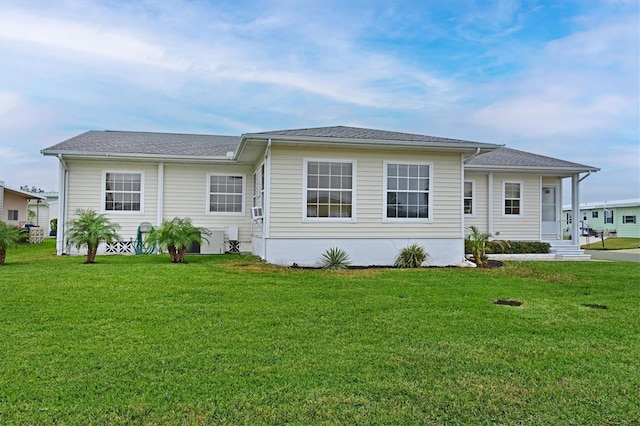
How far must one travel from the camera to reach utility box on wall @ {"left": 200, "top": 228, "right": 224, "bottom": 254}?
14.2m

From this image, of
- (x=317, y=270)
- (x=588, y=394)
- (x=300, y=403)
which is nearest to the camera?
(x=300, y=403)

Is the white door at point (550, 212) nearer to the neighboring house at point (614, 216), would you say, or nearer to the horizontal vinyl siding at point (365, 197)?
the horizontal vinyl siding at point (365, 197)

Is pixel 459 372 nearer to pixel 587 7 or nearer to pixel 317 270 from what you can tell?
pixel 317 270

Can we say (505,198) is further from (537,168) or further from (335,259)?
(335,259)

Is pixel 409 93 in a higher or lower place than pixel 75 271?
higher

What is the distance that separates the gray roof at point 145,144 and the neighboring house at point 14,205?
11084 millimetres

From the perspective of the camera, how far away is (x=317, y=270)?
10.2m

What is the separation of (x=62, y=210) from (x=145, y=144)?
3.45 metres

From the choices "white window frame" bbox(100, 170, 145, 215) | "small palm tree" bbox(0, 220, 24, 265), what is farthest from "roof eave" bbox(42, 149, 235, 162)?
"small palm tree" bbox(0, 220, 24, 265)

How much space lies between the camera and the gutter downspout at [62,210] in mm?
13338

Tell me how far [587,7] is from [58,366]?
15.2 m

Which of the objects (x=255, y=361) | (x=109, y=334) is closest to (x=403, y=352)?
(x=255, y=361)

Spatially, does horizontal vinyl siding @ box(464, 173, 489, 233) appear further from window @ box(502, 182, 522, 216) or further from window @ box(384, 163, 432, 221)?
window @ box(384, 163, 432, 221)

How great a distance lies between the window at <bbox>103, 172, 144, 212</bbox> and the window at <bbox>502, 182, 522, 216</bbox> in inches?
521
